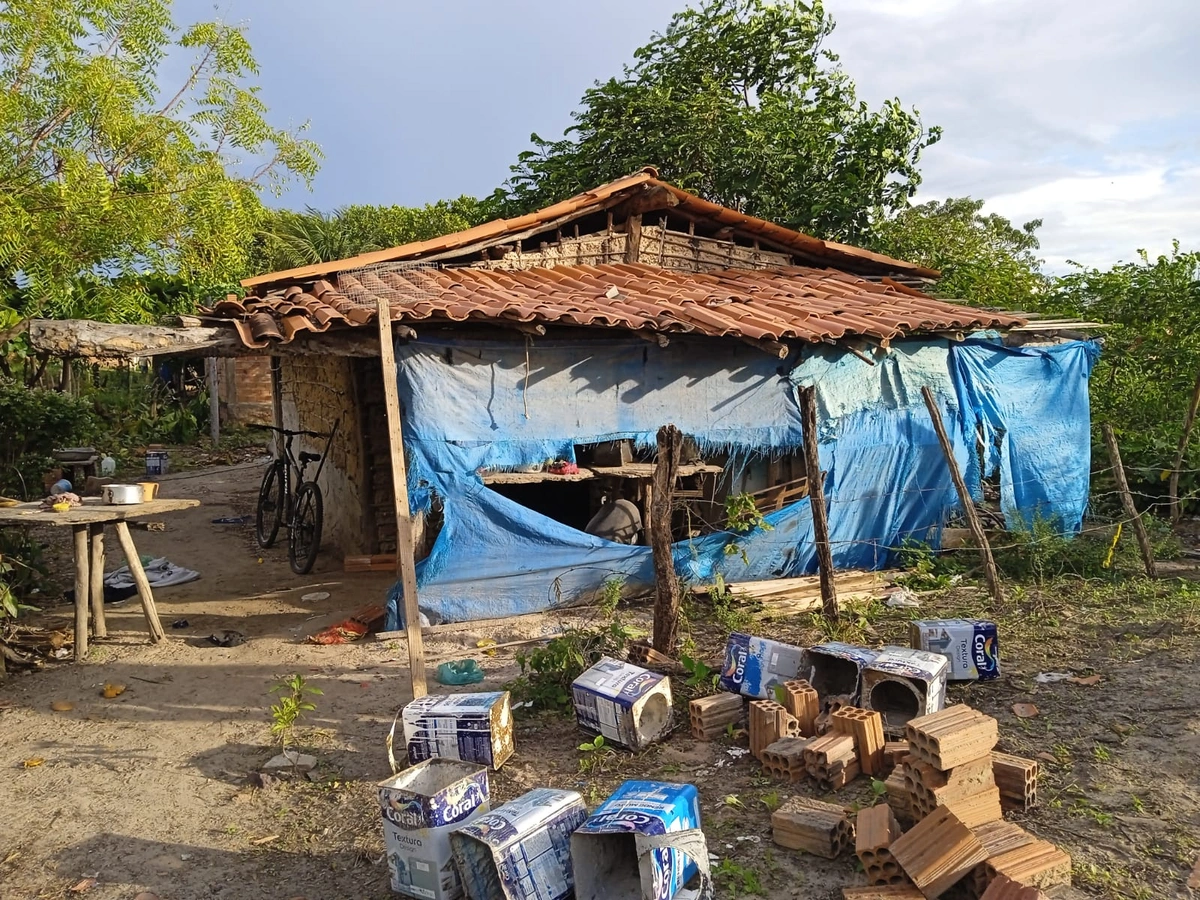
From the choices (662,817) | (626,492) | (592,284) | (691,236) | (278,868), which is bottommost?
(278,868)

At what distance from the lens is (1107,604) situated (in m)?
6.72

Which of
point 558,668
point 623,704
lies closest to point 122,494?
point 558,668

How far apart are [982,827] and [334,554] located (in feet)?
Answer: 25.2

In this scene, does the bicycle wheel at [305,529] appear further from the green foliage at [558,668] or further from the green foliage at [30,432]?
the green foliage at [558,668]

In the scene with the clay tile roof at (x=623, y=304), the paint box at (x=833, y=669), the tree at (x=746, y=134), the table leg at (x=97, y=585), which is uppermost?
the tree at (x=746, y=134)

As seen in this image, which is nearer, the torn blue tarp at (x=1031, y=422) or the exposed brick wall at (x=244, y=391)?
the torn blue tarp at (x=1031, y=422)

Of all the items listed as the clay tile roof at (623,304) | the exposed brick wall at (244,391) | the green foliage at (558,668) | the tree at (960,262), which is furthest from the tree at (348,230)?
the green foliage at (558,668)

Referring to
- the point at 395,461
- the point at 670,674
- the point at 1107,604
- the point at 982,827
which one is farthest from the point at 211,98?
the point at 1107,604

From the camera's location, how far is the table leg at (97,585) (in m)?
6.67

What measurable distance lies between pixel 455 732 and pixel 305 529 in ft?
17.0

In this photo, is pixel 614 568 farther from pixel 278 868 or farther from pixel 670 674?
pixel 278 868

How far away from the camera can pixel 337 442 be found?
9.31 meters

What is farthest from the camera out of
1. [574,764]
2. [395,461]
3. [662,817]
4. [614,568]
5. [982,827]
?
[614,568]

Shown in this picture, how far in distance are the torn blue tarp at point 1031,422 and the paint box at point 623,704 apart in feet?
17.6
